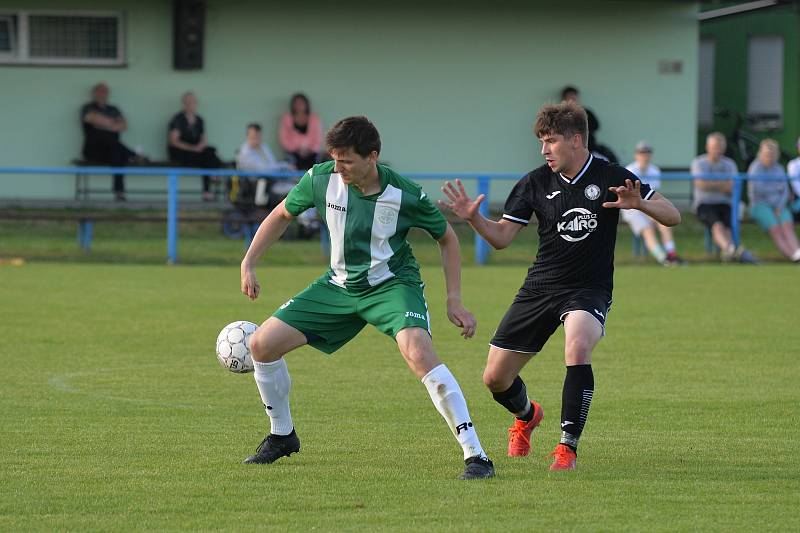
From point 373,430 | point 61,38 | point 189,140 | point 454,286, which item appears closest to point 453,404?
point 454,286

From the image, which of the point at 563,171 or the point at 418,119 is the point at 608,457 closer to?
the point at 563,171

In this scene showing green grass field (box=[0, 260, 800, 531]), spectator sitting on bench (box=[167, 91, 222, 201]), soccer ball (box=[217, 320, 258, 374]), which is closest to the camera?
green grass field (box=[0, 260, 800, 531])

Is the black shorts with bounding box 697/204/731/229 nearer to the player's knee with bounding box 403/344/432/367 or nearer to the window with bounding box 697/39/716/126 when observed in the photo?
the window with bounding box 697/39/716/126

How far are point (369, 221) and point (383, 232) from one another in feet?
0.28

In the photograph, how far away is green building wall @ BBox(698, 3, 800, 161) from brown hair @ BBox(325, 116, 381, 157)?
876 inches

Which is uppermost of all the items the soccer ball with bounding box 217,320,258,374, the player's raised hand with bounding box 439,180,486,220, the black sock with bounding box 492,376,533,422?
the player's raised hand with bounding box 439,180,486,220

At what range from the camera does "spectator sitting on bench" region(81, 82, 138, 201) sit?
21.3 m

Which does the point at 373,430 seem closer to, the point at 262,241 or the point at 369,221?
the point at 262,241

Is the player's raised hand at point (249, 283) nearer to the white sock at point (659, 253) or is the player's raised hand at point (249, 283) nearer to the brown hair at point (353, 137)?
the brown hair at point (353, 137)

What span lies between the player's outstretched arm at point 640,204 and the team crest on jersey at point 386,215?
1.02 metres

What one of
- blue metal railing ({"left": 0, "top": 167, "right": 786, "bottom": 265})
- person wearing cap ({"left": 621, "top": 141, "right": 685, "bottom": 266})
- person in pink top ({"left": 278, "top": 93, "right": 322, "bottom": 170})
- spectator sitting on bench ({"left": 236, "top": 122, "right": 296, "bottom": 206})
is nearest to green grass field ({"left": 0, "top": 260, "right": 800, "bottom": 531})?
blue metal railing ({"left": 0, "top": 167, "right": 786, "bottom": 265})

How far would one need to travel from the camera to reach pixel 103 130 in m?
21.3

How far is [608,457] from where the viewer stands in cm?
699

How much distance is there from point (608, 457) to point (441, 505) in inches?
56.1
